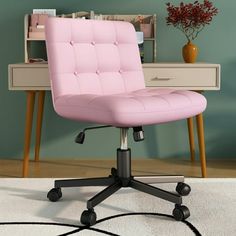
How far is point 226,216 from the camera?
207 cm

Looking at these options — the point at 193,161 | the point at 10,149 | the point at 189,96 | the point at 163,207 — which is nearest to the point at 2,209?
the point at 163,207

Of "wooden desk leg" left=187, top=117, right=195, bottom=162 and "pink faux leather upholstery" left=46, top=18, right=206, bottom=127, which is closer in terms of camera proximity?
"pink faux leather upholstery" left=46, top=18, right=206, bottom=127

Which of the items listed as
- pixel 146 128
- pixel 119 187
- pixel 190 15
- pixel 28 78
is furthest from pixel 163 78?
pixel 119 187

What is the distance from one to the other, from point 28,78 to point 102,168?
733mm

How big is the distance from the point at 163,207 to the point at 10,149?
61.9 inches

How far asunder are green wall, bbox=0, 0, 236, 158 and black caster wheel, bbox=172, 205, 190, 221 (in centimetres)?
143

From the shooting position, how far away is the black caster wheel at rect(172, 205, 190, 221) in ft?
6.56

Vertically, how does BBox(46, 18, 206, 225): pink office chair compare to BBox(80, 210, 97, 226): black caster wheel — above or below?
above

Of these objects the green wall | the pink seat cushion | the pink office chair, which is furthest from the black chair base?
the green wall

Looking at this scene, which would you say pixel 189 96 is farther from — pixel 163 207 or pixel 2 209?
pixel 2 209

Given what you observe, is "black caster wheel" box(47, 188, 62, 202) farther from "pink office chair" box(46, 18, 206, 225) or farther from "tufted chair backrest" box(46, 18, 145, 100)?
"tufted chair backrest" box(46, 18, 145, 100)

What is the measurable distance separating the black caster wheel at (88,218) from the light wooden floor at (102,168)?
3.26 feet

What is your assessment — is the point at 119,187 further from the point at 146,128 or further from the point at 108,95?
the point at 146,128

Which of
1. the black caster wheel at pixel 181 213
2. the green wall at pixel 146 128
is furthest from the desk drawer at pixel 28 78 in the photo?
the black caster wheel at pixel 181 213
